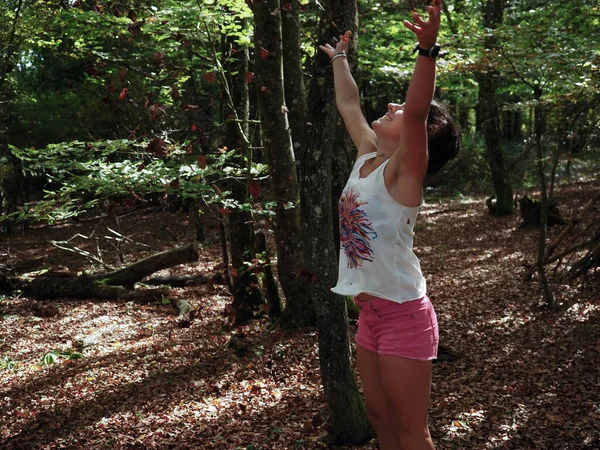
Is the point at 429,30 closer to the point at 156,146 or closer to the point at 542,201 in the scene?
the point at 156,146

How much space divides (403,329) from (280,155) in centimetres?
378

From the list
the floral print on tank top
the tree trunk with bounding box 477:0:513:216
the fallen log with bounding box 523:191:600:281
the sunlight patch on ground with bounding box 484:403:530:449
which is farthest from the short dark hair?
the tree trunk with bounding box 477:0:513:216

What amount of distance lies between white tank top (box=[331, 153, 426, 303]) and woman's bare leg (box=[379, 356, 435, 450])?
0.28 m

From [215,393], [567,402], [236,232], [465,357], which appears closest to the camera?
[567,402]

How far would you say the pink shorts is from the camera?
2.25 metres

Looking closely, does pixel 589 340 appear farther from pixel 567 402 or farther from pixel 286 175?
pixel 286 175

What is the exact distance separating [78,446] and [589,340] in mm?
5244

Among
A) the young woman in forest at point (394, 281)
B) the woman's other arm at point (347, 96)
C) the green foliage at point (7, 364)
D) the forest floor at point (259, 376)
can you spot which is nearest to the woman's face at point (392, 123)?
the young woman in forest at point (394, 281)

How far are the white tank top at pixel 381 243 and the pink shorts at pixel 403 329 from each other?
0.05 m

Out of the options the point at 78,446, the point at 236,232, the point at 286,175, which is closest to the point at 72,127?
the point at 236,232

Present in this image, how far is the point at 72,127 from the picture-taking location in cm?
1650

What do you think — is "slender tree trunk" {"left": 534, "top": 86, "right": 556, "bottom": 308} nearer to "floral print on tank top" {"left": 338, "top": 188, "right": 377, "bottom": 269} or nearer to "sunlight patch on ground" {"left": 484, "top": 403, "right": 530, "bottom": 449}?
"sunlight patch on ground" {"left": 484, "top": 403, "right": 530, "bottom": 449}

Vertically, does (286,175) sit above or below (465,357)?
above

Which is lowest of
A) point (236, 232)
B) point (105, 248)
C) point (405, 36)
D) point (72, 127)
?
point (105, 248)
